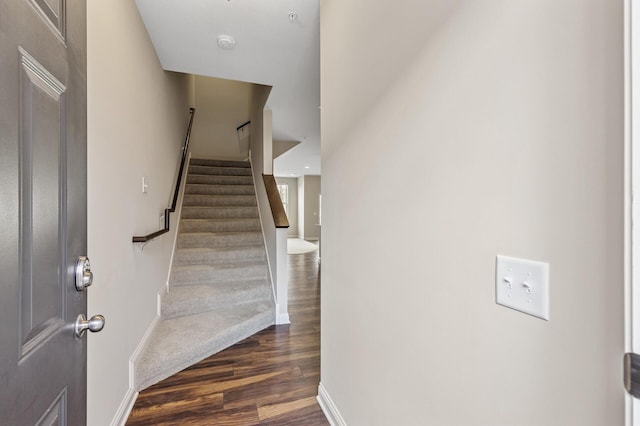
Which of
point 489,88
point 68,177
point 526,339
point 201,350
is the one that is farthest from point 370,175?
point 201,350

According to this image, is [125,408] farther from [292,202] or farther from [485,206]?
[292,202]

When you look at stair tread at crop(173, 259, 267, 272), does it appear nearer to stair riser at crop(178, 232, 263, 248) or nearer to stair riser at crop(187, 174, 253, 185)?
stair riser at crop(178, 232, 263, 248)

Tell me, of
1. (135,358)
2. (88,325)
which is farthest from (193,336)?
(88,325)

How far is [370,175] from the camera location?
1.25 metres

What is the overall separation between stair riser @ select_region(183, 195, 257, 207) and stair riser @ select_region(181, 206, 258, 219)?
155mm

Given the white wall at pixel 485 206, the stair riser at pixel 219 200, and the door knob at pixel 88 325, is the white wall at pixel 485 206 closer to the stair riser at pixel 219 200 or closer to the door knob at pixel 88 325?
the door knob at pixel 88 325

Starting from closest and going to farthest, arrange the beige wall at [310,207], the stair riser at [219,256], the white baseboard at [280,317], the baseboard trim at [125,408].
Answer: the baseboard trim at [125,408]
the white baseboard at [280,317]
the stair riser at [219,256]
the beige wall at [310,207]

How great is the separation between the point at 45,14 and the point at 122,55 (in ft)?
4.12

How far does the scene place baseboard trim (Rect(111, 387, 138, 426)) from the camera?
1527 millimetres

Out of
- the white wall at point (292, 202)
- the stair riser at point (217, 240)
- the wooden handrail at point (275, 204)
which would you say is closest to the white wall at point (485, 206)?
the wooden handrail at point (275, 204)

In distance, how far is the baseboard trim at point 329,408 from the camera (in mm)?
1547

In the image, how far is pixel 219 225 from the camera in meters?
3.95

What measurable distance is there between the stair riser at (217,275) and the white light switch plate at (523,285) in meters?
2.99

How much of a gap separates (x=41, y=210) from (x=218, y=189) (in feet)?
13.6
